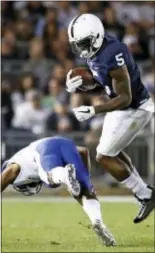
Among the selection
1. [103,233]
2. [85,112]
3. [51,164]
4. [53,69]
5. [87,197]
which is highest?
[85,112]

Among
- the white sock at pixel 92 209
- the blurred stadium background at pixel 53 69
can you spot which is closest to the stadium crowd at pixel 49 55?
the blurred stadium background at pixel 53 69

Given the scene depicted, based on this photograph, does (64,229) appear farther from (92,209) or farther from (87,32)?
(87,32)

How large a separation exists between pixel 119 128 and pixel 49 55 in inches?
263

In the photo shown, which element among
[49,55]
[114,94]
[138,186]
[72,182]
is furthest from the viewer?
[49,55]

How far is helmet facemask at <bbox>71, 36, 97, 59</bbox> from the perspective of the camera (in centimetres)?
786

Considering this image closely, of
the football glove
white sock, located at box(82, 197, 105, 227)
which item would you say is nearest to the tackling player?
white sock, located at box(82, 197, 105, 227)

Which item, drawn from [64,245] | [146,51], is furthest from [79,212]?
[146,51]

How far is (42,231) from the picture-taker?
348 inches

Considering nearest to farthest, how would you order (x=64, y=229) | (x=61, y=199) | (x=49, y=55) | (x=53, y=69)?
(x=64, y=229), (x=61, y=199), (x=53, y=69), (x=49, y=55)

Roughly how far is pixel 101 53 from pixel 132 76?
45cm

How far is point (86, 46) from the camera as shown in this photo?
7902 millimetres

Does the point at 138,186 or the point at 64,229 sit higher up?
the point at 138,186

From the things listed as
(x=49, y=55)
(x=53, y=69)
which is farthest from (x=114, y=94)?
(x=49, y=55)

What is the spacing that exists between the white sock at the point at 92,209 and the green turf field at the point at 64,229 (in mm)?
242
